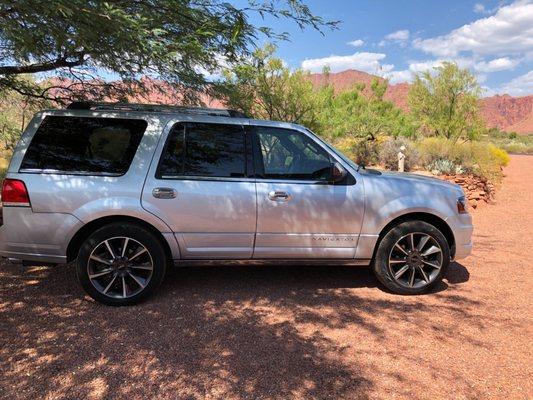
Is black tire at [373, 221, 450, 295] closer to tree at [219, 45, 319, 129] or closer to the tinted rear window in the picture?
the tinted rear window

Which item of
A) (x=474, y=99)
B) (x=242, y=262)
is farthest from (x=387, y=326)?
(x=474, y=99)

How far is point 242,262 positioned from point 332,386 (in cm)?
183

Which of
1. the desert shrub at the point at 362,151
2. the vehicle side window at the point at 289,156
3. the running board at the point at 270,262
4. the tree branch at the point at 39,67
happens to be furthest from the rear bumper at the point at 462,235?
the desert shrub at the point at 362,151

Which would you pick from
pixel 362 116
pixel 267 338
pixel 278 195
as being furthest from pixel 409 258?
pixel 362 116

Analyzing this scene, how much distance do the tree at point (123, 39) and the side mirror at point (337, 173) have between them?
1606 mm

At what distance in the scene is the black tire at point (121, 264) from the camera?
14.3 ft

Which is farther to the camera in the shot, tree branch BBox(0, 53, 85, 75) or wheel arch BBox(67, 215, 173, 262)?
tree branch BBox(0, 53, 85, 75)

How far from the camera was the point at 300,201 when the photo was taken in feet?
15.0

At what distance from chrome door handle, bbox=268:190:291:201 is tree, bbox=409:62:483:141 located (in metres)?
21.0

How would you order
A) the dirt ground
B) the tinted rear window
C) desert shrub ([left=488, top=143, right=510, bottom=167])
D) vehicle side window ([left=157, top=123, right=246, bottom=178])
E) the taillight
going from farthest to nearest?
1. desert shrub ([left=488, top=143, right=510, bottom=167])
2. vehicle side window ([left=157, top=123, right=246, bottom=178])
3. the tinted rear window
4. the taillight
5. the dirt ground

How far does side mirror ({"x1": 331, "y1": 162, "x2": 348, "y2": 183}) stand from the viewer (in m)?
4.65

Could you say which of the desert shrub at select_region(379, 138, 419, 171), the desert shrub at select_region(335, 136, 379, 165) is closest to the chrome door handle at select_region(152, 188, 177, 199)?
the desert shrub at select_region(379, 138, 419, 171)

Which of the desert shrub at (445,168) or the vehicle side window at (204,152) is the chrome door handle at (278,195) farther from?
the desert shrub at (445,168)

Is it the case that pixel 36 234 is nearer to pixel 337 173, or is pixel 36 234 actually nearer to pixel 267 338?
pixel 267 338
